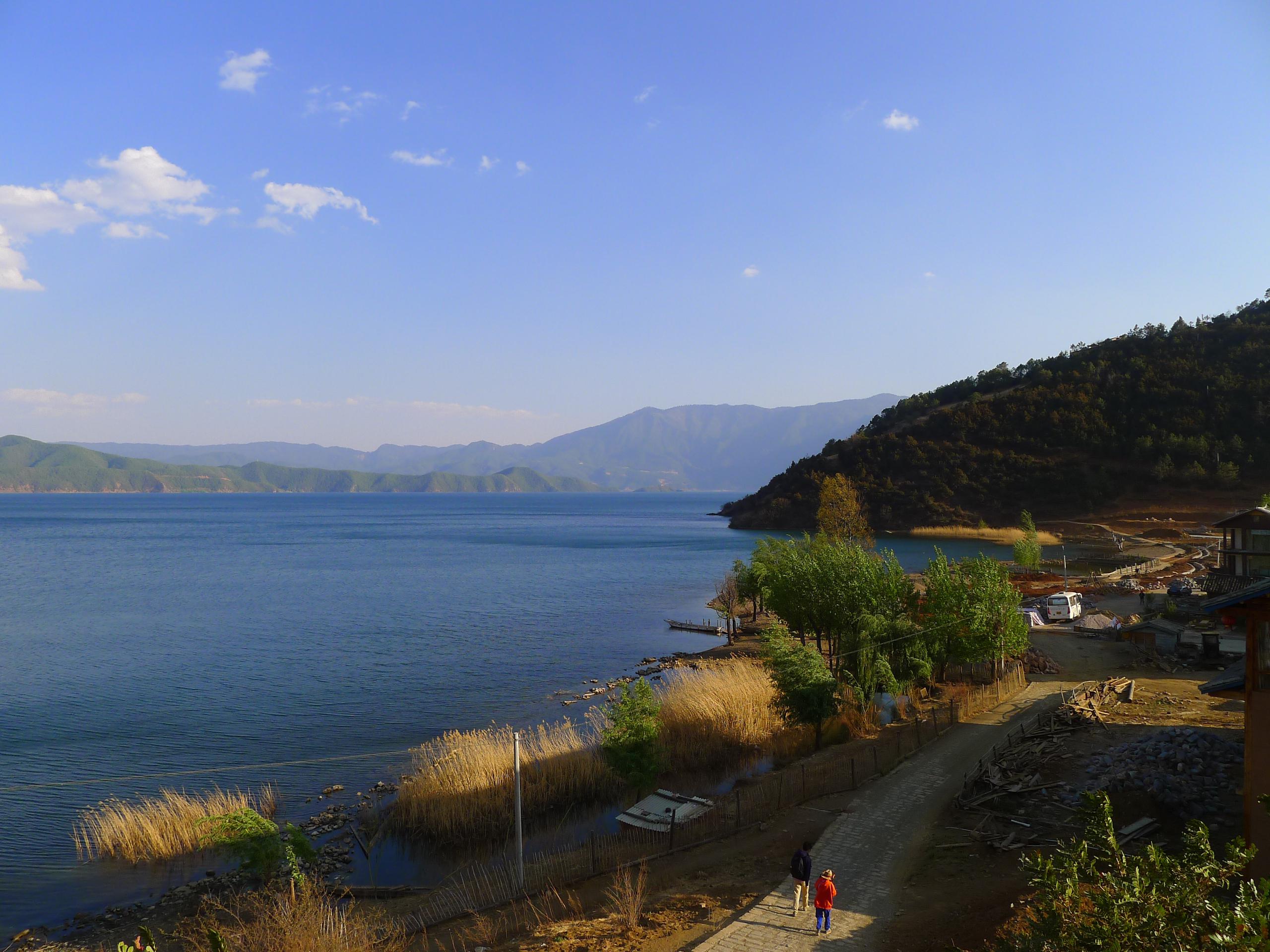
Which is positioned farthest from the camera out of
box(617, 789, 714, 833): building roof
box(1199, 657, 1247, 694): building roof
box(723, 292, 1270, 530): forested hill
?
box(723, 292, 1270, 530): forested hill

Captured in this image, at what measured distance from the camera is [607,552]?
11088cm

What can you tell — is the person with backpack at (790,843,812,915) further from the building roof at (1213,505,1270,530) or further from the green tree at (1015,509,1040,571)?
the green tree at (1015,509,1040,571)

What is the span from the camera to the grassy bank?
98.8 metres

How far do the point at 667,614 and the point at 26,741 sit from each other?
39396mm

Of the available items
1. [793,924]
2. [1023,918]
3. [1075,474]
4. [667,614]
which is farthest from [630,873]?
[1075,474]

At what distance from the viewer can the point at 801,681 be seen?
82.9 ft

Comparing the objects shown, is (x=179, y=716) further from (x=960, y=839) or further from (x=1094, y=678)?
(x=1094, y=678)

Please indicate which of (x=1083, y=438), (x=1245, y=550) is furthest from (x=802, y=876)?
(x=1083, y=438)

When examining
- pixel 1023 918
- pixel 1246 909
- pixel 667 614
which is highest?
pixel 1246 909

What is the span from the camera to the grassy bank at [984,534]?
98.8 meters

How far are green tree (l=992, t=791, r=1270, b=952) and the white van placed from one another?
4083 centimetres

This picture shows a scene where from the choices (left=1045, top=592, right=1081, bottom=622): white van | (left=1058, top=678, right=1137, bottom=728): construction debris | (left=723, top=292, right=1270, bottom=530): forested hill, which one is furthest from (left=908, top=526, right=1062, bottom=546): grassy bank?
(left=1058, top=678, right=1137, bottom=728): construction debris

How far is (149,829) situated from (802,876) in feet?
56.1

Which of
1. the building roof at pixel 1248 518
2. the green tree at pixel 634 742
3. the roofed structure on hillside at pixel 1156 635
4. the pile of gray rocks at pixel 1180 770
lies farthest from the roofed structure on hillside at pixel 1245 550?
the green tree at pixel 634 742
